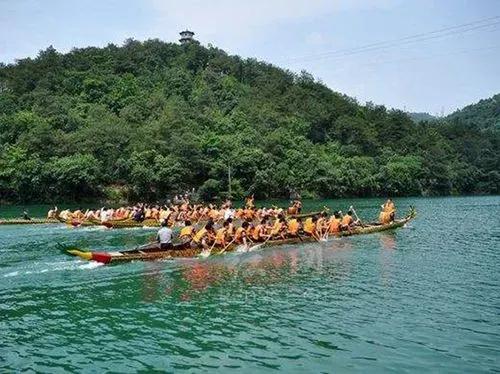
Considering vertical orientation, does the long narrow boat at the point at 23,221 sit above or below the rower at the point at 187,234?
below

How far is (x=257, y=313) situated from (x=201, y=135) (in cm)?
6434

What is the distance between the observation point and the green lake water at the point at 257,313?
10.8 metres

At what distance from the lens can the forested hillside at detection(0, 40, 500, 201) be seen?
6494cm

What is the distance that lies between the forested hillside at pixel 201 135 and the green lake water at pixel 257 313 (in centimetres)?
4235

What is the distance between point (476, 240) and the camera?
94.0 ft

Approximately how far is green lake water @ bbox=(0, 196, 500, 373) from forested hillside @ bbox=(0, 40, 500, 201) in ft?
139

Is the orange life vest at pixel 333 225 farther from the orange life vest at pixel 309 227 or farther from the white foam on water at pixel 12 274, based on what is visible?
the white foam on water at pixel 12 274

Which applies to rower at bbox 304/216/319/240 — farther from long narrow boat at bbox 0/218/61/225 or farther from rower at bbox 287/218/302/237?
long narrow boat at bbox 0/218/61/225

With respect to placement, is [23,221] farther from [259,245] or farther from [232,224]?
[259,245]

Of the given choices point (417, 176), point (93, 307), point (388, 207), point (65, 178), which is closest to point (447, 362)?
point (93, 307)

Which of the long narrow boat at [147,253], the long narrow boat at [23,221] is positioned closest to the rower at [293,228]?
the long narrow boat at [147,253]

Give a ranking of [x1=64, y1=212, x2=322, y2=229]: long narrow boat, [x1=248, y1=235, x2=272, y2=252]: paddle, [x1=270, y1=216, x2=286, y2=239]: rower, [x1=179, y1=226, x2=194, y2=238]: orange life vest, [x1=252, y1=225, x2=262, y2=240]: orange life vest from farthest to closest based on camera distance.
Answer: [x1=64, y1=212, x2=322, y2=229]: long narrow boat, [x1=270, y1=216, x2=286, y2=239]: rower, [x1=252, y1=225, x2=262, y2=240]: orange life vest, [x1=248, y1=235, x2=272, y2=252]: paddle, [x1=179, y1=226, x2=194, y2=238]: orange life vest

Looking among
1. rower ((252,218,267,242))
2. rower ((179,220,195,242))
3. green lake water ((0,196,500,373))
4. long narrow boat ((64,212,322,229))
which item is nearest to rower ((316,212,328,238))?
green lake water ((0,196,500,373))

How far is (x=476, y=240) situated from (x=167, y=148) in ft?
152
